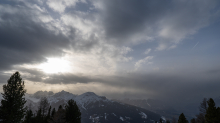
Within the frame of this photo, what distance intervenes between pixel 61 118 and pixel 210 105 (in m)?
37.4

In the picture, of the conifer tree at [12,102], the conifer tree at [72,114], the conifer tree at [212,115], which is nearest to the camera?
the conifer tree at [12,102]

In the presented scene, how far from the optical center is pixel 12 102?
938 inches

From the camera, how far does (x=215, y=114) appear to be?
2597 cm

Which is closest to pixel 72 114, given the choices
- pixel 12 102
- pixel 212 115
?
pixel 12 102

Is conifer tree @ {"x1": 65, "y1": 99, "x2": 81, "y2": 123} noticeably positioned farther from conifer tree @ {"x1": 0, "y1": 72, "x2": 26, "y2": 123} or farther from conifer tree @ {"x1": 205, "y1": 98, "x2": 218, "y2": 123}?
conifer tree @ {"x1": 205, "y1": 98, "x2": 218, "y2": 123}

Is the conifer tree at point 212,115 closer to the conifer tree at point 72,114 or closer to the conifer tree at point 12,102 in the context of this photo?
the conifer tree at point 72,114

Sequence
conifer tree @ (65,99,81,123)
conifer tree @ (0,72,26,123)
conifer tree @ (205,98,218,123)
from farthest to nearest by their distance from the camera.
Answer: conifer tree @ (65,99,81,123)
conifer tree @ (205,98,218,123)
conifer tree @ (0,72,26,123)

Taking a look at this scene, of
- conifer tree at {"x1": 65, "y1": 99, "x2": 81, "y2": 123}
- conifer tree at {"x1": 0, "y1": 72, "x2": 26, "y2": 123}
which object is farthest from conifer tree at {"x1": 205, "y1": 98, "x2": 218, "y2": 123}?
conifer tree at {"x1": 0, "y1": 72, "x2": 26, "y2": 123}

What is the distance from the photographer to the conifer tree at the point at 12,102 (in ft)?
74.8

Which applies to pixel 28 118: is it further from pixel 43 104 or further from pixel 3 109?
pixel 43 104

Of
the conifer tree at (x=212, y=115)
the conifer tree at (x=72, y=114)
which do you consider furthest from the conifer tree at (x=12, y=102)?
the conifer tree at (x=212, y=115)

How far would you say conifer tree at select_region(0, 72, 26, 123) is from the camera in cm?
2281

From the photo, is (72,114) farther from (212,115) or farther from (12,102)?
(212,115)

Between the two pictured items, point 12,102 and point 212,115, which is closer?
point 12,102
